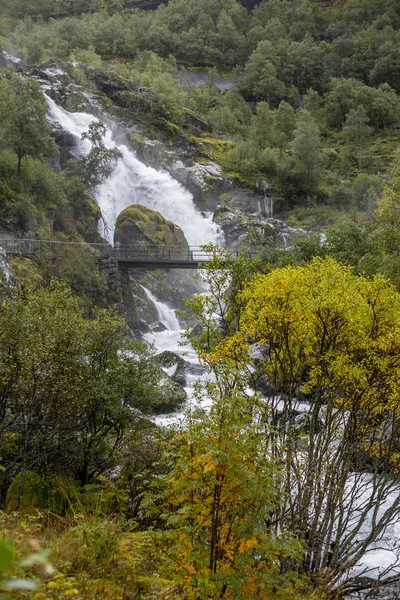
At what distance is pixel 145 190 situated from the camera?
47688 mm

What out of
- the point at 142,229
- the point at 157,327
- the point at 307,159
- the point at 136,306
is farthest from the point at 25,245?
the point at 307,159

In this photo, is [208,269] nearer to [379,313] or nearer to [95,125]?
[379,313]

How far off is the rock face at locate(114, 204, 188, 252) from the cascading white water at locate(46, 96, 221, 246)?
4.75 meters

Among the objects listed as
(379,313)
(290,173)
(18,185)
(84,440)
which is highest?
(290,173)

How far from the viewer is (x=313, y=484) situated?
28.8ft

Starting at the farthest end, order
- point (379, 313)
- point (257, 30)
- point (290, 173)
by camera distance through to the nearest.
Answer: point (257, 30) → point (290, 173) → point (379, 313)

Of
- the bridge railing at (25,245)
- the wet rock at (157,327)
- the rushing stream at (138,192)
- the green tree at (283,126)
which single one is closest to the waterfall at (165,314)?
the rushing stream at (138,192)

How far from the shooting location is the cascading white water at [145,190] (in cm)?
4497

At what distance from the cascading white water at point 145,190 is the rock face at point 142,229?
4747 millimetres

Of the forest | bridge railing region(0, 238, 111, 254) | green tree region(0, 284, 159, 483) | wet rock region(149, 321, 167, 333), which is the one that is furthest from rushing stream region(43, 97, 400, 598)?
green tree region(0, 284, 159, 483)

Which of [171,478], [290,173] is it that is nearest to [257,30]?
[290,173]

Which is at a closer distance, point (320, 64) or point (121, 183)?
point (121, 183)

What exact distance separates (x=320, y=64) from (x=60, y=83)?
180 feet

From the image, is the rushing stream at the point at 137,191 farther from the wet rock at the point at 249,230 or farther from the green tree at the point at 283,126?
the green tree at the point at 283,126
